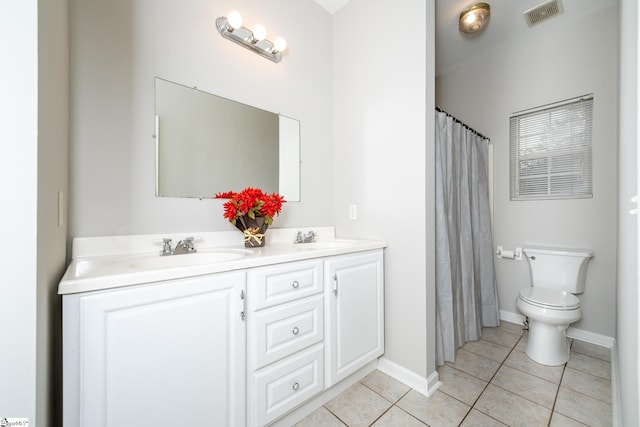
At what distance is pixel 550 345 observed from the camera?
1.71 metres

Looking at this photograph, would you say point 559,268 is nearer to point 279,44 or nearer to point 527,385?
point 527,385

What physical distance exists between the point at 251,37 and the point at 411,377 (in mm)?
2314

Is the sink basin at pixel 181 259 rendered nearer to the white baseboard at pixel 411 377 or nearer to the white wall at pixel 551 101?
the white baseboard at pixel 411 377

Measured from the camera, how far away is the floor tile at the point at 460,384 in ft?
4.63

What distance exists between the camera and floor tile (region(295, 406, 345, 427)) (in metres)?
1.23

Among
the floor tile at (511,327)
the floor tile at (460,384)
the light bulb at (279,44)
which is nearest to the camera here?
the floor tile at (460,384)

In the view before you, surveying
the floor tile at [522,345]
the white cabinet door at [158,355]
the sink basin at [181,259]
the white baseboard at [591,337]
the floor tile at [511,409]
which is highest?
the sink basin at [181,259]

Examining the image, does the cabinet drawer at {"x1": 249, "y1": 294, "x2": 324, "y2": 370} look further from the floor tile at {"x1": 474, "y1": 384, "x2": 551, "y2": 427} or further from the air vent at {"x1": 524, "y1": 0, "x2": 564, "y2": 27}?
the air vent at {"x1": 524, "y1": 0, "x2": 564, "y2": 27}

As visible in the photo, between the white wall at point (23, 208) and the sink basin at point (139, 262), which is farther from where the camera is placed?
the sink basin at point (139, 262)

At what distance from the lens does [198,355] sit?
35.0 inches

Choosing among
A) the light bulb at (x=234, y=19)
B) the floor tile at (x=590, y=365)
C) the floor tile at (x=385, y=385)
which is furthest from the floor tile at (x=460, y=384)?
the light bulb at (x=234, y=19)

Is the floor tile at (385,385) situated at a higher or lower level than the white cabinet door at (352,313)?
lower

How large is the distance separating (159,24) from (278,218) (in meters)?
1.24

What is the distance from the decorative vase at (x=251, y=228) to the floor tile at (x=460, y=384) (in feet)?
4.61
